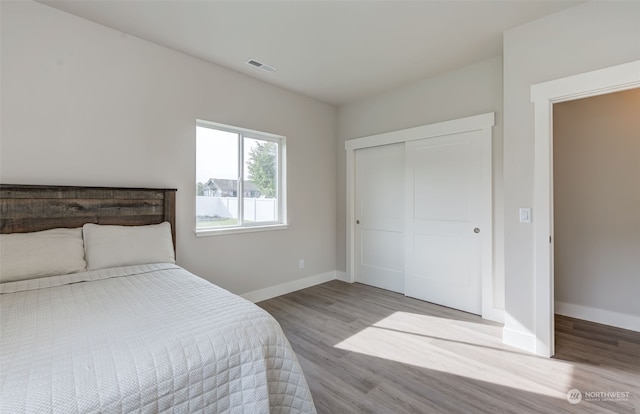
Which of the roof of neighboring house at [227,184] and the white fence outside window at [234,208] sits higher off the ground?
the roof of neighboring house at [227,184]

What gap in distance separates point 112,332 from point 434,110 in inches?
138

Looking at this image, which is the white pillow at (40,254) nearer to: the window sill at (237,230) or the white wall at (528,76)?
the window sill at (237,230)

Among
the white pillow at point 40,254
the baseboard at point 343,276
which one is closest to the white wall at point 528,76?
the baseboard at point 343,276

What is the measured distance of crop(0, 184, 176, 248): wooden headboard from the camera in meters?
2.01

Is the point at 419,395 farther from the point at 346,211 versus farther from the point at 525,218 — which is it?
the point at 346,211

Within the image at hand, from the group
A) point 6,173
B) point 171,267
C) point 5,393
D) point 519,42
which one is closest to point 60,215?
point 6,173

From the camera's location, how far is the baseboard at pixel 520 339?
2283mm

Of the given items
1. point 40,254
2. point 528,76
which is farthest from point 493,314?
point 40,254

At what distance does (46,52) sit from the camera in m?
2.17

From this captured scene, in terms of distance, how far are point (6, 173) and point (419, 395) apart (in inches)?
125

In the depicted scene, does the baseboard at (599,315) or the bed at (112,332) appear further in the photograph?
the baseboard at (599,315)

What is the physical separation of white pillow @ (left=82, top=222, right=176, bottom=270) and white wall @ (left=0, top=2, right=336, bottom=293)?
41 centimetres

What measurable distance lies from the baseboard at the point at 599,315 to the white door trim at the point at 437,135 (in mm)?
808

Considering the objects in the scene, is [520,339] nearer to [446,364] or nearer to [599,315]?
[446,364]
